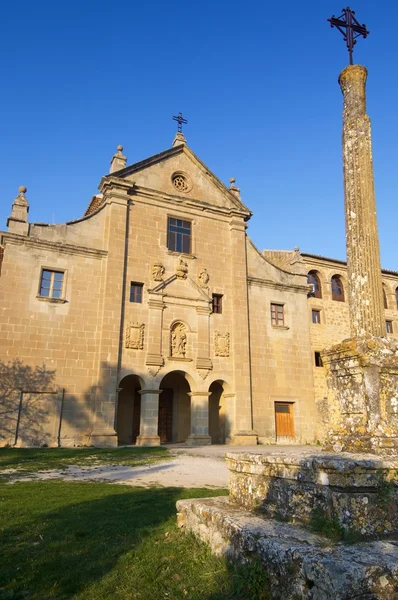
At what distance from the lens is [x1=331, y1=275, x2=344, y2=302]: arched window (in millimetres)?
27689

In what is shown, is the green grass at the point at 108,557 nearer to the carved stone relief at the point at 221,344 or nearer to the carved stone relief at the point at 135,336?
the carved stone relief at the point at 135,336

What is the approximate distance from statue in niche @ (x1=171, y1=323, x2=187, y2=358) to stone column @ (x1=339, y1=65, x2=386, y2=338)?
46.9 ft

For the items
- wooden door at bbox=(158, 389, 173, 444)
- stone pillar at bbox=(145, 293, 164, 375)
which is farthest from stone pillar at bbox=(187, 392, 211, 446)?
wooden door at bbox=(158, 389, 173, 444)

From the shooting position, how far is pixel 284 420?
868 inches

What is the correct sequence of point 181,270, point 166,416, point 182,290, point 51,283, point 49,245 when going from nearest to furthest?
point 51,283, point 49,245, point 182,290, point 181,270, point 166,416

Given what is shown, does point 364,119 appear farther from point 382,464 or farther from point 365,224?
point 382,464

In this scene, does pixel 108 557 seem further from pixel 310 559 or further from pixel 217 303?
pixel 217 303

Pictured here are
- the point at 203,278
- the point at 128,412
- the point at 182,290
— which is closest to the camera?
the point at 182,290

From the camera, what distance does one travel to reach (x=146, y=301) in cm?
1973

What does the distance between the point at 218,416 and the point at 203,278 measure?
7075 millimetres

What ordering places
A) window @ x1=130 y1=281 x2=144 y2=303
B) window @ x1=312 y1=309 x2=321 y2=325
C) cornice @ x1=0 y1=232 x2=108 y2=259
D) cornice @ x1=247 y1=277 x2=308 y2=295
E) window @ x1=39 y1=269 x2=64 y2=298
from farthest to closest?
window @ x1=312 y1=309 x2=321 y2=325 < cornice @ x1=247 y1=277 x2=308 y2=295 < window @ x1=130 y1=281 x2=144 y2=303 < window @ x1=39 y1=269 x2=64 y2=298 < cornice @ x1=0 y1=232 x2=108 y2=259

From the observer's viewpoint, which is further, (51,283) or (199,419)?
(199,419)

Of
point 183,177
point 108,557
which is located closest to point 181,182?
point 183,177

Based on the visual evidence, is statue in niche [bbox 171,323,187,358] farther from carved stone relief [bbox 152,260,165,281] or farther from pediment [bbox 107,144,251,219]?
pediment [bbox 107,144,251,219]
